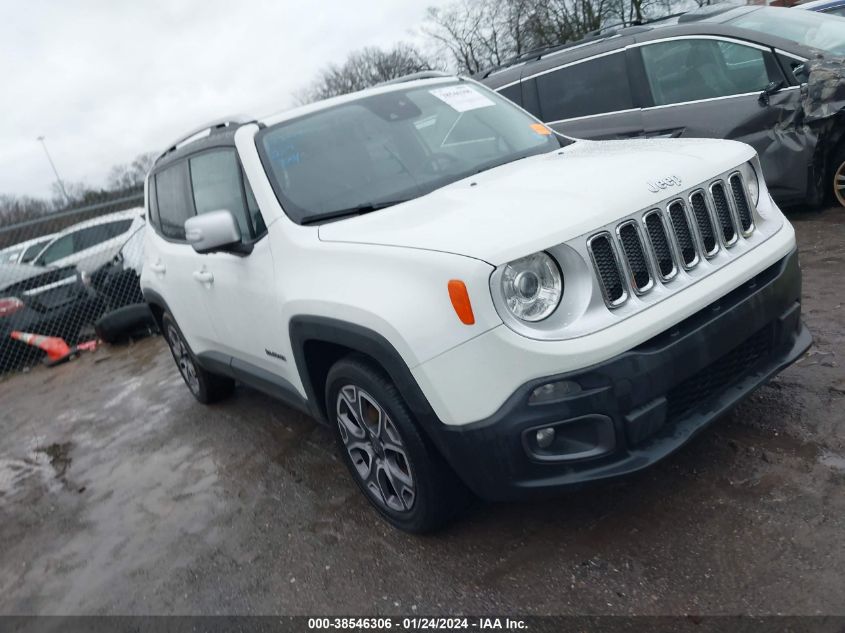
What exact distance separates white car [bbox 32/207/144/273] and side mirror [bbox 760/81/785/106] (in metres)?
8.40

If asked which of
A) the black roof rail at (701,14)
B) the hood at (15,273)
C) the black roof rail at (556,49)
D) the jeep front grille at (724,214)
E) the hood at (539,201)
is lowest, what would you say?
the jeep front grille at (724,214)

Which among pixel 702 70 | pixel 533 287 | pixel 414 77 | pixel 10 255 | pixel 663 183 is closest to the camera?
pixel 533 287

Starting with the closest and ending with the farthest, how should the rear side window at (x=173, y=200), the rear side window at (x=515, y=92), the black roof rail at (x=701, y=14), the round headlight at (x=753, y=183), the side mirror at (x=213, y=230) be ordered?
the round headlight at (x=753, y=183), the side mirror at (x=213, y=230), the rear side window at (x=173, y=200), the black roof rail at (x=701, y=14), the rear side window at (x=515, y=92)

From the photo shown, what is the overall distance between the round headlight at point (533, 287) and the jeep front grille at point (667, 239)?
147 mm

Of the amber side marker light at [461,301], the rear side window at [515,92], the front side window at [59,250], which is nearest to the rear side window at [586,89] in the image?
the rear side window at [515,92]

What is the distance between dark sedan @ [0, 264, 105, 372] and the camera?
28.5ft

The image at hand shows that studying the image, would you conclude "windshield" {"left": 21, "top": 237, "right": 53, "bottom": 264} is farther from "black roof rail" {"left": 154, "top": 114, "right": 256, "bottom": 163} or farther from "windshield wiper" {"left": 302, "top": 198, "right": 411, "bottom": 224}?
"windshield wiper" {"left": 302, "top": 198, "right": 411, "bottom": 224}

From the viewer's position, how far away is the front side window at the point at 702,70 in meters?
5.71

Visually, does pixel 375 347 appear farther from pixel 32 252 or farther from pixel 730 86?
pixel 32 252

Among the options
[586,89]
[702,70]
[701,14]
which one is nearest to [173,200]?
[586,89]

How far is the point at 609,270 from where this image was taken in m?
2.35

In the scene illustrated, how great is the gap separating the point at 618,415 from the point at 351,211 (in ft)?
4.79

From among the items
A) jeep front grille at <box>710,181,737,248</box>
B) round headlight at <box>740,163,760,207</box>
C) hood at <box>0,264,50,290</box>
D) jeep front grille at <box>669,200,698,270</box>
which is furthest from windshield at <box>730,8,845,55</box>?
hood at <box>0,264,50,290</box>

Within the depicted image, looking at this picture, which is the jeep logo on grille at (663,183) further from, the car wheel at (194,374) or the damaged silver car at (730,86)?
the damaged silver car at (730,86)
